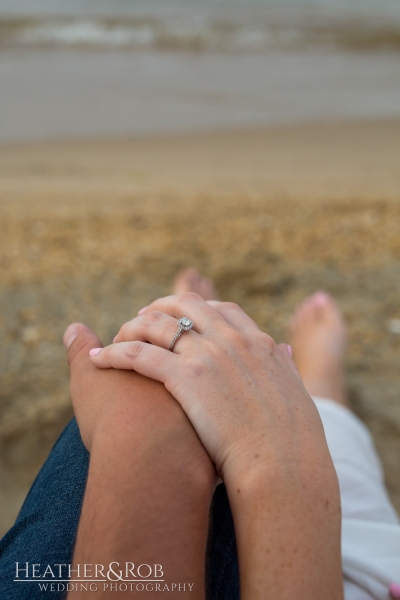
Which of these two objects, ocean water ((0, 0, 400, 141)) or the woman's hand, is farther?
ocean water ((0, 0, 400, 141))

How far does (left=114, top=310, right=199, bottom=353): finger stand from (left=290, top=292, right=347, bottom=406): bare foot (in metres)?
0.88

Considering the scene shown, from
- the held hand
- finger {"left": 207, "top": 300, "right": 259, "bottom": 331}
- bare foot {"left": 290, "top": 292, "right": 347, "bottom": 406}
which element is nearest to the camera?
the held hand

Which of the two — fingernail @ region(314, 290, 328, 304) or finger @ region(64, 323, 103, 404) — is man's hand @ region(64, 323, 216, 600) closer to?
finger @ region(64, 323, 103, 404)

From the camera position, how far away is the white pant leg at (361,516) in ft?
3.47

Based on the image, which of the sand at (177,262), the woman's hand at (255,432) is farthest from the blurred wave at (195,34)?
the woman's hand at (255,432)

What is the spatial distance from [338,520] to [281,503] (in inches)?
3.9

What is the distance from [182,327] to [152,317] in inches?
2.7

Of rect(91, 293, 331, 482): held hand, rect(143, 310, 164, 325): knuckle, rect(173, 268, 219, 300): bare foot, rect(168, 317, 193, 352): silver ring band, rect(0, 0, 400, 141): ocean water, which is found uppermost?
rect(0, 0, 400, 141): ocean water

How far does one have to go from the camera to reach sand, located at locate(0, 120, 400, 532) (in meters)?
2.03

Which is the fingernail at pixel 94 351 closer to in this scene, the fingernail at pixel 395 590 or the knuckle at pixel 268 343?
the knuckle at pixel 268 343

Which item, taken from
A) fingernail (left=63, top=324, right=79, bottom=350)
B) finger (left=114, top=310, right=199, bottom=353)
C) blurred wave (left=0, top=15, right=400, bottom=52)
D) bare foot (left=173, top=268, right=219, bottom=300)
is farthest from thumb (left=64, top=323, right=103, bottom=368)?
blurred wave (left=0, top=15, right=400, bottom=52)

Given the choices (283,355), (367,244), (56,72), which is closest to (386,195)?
(367,244)

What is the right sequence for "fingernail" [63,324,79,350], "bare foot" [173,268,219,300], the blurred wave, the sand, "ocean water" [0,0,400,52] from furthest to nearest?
"ocean water" [0,0,400,52], the blurred wave, "bare foot" [173,268,219,300], the sand, "fingernail" [63,324,79,350]

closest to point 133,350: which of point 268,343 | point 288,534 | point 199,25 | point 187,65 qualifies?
point 268,343
